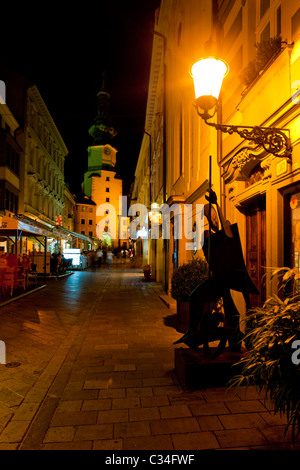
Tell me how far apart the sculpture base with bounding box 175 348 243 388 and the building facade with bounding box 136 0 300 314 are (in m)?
A: 1.33

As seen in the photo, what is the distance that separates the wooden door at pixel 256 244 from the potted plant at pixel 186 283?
106cm

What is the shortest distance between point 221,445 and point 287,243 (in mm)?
3072

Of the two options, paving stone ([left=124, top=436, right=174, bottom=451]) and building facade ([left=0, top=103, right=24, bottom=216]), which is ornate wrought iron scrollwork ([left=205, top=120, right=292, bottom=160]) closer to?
paving stone ([left=124, top=436, right=174, bottom=451])

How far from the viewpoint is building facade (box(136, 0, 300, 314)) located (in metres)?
4.83

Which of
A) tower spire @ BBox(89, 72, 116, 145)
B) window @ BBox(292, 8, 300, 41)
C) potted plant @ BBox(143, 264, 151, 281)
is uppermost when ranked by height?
tower spire @ BBox(89, 72, 116, 145)

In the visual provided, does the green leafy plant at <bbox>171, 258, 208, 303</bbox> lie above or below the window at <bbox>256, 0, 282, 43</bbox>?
below

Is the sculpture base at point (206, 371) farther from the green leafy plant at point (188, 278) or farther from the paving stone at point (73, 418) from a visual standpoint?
the green leafy plant at point (188, 278)

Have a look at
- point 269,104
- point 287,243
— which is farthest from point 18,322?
point 269,104

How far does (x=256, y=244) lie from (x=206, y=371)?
293 cm

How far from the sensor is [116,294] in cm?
1388

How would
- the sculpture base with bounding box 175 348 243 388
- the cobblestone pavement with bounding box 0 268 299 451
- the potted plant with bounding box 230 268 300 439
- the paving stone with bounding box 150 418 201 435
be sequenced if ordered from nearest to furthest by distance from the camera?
the potted plant with bounding box 230 268 300 439
the cobblestone pavement with bounding box 0 268 299 451
the paving stone with bounding box 150 418 201 435
the sculpture base with bounding box 175 348 243 388

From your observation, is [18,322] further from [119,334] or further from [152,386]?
[152,386]

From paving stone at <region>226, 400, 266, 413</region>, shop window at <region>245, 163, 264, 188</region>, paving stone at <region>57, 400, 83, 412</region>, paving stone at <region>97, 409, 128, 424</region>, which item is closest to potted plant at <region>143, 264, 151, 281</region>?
shop window at <region>245, 163, 264, 188</region>

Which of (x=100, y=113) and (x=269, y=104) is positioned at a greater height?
(x=100, y=113)
